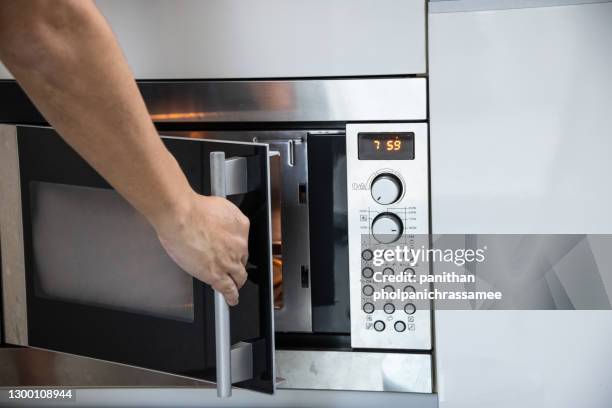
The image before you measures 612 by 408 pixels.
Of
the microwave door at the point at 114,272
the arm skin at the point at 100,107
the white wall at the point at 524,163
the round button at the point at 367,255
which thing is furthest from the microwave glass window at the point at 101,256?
the white wall at the point at 524,163

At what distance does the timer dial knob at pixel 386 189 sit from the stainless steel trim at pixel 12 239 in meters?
0.48

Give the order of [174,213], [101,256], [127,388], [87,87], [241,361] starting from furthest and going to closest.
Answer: [127,388], [101,256], [241,361], [174,213], [87,87]

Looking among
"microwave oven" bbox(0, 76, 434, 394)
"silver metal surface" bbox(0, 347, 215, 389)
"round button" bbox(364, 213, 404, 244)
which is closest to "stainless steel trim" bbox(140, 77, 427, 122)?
"microwave oven" bbox(0, 76, 434, 394)

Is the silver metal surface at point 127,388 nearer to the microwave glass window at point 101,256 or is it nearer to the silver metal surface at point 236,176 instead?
the microwave glass window at point 101,256


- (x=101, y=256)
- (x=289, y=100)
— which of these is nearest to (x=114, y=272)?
(x=101, y=256)

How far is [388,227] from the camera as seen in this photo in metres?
1.02

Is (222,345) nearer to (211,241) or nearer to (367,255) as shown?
(211,241)

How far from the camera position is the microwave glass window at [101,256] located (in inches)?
38.8

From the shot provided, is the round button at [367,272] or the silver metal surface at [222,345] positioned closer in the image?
the silver metal surface at [222,345]

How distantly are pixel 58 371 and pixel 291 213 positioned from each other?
43 centimetres

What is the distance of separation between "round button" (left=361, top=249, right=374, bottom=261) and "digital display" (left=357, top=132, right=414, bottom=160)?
12cm

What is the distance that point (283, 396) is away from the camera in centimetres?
110

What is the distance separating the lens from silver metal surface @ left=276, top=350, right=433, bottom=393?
1059 mm

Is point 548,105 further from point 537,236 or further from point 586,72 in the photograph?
point 537,236
